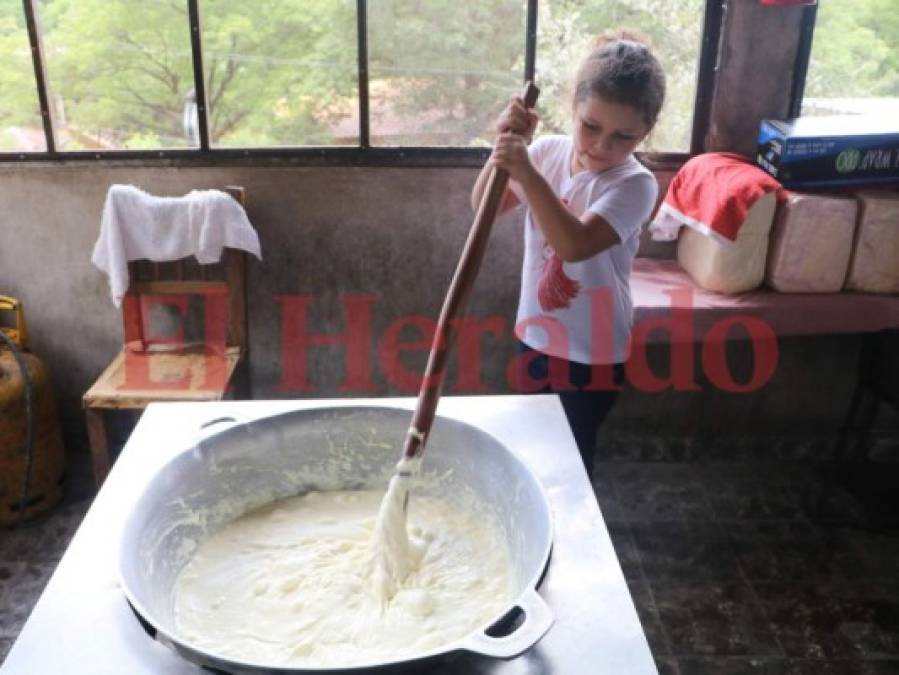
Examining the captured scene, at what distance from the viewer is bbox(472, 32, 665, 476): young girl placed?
1.65m

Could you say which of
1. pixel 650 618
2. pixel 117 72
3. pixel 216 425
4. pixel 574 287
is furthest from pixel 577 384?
pixel 117 72

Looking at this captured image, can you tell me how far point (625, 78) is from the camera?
167 centimetres

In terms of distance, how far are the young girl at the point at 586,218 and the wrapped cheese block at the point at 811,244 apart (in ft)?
2.97

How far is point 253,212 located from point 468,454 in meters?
1.72

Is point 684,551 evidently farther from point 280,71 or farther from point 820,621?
point 280,71

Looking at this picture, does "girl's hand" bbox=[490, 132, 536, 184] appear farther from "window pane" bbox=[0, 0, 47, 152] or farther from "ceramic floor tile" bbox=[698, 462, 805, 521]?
"window pane" bbox=[0, 0, 47, 152]

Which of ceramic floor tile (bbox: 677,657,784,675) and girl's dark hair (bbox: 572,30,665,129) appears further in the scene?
ceramic floor tile (bbox: 677,657,784,675)

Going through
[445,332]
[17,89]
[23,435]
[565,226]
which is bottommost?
[23,435]

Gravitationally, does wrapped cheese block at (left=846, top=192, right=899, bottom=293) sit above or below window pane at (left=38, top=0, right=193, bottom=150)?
below

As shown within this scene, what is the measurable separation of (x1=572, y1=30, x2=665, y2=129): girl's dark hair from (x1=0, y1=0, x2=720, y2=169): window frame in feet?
3.52

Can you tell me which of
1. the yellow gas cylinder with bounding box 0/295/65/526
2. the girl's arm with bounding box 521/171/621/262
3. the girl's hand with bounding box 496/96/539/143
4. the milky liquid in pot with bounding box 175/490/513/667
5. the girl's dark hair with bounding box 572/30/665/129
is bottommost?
the yellow gas cylinder with bounding box 0/295/65/526

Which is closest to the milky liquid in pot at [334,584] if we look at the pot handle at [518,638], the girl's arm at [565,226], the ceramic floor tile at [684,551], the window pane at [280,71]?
the pot handle at [518,638]

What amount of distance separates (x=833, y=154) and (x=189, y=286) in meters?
2.22

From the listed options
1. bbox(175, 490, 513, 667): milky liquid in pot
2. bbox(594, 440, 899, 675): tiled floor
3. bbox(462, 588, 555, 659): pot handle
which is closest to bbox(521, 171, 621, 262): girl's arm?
bbox(175, 490, 513, 667): milky liquid in pot
